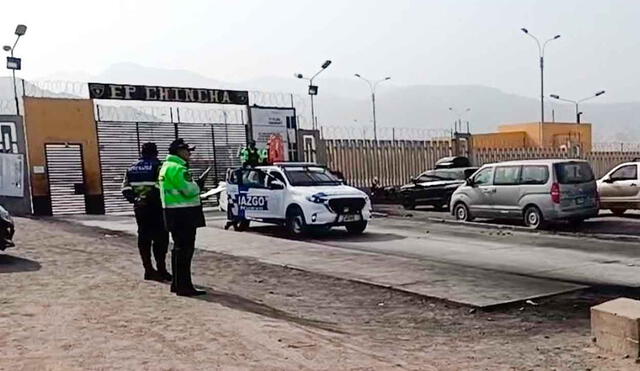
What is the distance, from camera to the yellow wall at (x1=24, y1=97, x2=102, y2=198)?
71.2ft

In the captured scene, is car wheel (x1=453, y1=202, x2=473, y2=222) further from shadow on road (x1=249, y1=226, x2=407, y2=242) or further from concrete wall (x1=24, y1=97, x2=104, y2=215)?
concrete wall (x1=24, y1=97, x2=104, y2=215)

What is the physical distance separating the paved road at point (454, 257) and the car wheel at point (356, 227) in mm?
249

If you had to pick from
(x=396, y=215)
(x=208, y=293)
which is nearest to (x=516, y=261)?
(x=208, y=293)

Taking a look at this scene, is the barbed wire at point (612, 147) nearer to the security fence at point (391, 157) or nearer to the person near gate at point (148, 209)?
the security fence at point (391, 157)

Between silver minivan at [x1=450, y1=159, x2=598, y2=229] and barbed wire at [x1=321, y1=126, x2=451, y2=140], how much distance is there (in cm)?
1010

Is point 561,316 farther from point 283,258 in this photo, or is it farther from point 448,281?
point 283,258

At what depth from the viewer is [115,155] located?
23641 millimetres

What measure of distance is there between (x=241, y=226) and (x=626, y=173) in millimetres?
10064

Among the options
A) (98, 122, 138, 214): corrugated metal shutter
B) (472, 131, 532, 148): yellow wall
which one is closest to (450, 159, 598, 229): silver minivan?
(98, 122, 138, 214): corrugated metal shutter

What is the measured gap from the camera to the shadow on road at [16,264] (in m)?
10.6

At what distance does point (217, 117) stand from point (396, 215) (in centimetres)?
858

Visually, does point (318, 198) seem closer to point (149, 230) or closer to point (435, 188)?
point (149, 230)

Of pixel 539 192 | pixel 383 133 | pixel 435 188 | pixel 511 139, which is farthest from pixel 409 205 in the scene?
pixel 511 139

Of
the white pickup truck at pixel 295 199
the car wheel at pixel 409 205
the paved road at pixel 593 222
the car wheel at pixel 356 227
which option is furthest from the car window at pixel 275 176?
the car wheel at pixel 409 205
